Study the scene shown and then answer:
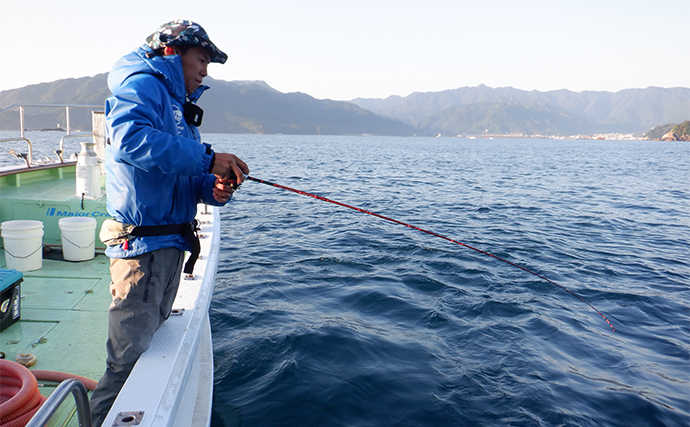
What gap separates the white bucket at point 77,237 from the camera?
5.07 m

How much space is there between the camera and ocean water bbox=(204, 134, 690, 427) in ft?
13.1

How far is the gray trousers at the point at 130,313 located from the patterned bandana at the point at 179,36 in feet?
3.28

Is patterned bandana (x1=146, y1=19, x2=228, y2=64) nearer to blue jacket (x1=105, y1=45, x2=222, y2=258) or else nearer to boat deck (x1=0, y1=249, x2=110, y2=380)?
blue jacket (x1=105, y1=45, x2=222, y2=258)

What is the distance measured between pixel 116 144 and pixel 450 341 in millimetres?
4229

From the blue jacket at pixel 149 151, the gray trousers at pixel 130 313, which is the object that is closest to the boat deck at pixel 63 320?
the gray trousers at pixel 130 313

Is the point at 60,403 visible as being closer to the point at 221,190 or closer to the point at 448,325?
the point at 221,190

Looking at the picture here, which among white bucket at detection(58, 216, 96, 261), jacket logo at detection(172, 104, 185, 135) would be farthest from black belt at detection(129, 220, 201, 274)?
white bucket at detection(58, 216, 96, 261)

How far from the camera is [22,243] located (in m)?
4.64

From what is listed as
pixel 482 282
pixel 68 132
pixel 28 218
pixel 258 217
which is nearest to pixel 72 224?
pixel 28 218

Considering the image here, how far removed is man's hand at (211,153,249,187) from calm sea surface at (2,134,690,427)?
7.85ft

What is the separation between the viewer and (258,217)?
1184cm

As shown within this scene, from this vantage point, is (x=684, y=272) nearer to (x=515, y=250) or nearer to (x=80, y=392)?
(x=515, y=250)

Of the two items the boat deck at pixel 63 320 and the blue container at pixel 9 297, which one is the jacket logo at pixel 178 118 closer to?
the boat deck at pixel 63 320

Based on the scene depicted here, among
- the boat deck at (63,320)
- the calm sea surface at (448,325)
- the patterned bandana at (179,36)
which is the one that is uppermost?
the patterned bandana at (179,36)
